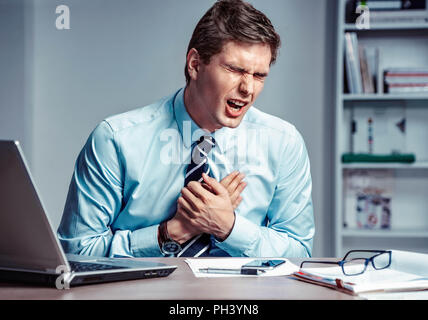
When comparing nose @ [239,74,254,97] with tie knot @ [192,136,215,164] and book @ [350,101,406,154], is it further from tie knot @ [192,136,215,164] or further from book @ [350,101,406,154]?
book @ [350,101,406,154]

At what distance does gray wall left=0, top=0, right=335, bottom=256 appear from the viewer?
267 cm

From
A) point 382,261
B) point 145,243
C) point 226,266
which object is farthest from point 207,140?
point 382,261

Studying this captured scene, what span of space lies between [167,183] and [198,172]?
0.33 feet

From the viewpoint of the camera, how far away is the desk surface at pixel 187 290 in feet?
2.57

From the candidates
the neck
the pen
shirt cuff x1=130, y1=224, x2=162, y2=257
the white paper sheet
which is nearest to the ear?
the neck

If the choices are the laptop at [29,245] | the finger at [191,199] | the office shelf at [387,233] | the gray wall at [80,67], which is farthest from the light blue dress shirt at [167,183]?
the office shelf at [387,233]

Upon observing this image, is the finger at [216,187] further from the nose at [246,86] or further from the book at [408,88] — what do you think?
the book at [408,88]

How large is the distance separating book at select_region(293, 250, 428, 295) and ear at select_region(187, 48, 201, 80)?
990 millimetres

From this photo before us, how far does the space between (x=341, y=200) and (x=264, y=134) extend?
1.34 meters

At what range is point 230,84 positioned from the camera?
174 centimetres

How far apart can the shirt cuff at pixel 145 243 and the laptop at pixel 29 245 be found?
50 centimetres

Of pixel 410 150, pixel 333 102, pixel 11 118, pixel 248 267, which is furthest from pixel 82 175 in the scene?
pixel 410 150

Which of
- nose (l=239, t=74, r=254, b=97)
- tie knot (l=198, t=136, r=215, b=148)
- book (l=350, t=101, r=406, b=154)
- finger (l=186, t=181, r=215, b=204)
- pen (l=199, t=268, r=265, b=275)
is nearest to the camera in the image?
pen (l=199, t=268, r=265, b=275)
